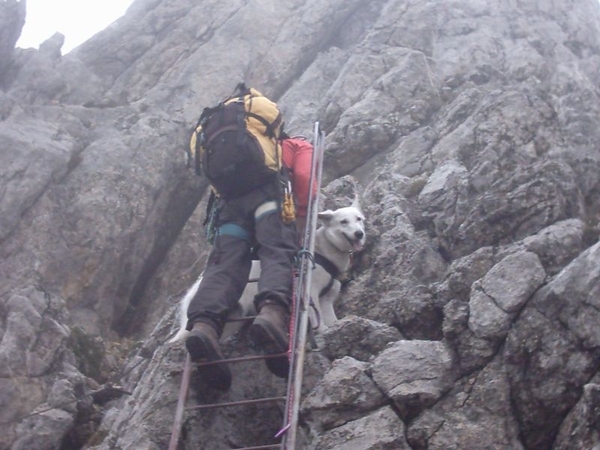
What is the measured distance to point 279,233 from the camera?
9.93 m

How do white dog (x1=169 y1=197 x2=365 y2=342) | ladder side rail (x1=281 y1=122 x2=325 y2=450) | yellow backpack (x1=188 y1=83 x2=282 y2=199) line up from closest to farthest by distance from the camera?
ladder side rail (x1=281 y1=122 x2=325 y2=450) → yellow backpack (x1=188 y1=83 x2=282 y2=199) → white dog (x1=169 y1=197 x2=365 y2=342)

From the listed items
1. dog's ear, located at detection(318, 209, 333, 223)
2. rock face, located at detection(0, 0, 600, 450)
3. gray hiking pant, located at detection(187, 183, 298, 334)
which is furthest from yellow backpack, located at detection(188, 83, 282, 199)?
rock face, located at detection(0, 0, 600, 450)

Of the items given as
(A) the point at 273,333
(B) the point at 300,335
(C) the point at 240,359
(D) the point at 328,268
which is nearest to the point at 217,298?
(C) the point at 240,359

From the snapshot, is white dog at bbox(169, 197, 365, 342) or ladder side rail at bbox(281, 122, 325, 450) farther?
white dog at bbox(169, 197, 365, 342)

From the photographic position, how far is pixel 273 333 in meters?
8.55

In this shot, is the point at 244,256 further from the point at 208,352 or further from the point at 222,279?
the point at 208,352

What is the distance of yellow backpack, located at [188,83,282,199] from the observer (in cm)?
1010

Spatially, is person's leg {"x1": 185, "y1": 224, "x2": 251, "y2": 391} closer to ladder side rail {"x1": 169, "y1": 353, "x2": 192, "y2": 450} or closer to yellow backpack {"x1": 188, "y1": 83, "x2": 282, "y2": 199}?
ladder side rail {"x1": 169, "y1": 353, "x2": 192, "y2": 450}

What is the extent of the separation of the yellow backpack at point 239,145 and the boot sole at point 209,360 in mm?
2407

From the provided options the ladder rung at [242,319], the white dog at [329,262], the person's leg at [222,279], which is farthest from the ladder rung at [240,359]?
the white dog at [329,262]

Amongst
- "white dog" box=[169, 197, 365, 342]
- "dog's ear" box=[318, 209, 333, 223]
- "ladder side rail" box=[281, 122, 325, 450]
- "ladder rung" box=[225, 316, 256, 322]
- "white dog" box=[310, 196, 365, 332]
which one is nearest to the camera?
"ladder side rail" box=[281, 122, 325, 450]

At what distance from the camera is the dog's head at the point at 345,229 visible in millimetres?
11742

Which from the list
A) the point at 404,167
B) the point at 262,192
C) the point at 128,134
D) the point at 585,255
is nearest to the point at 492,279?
the point at 585,255

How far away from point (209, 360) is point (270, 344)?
69 centimetres
